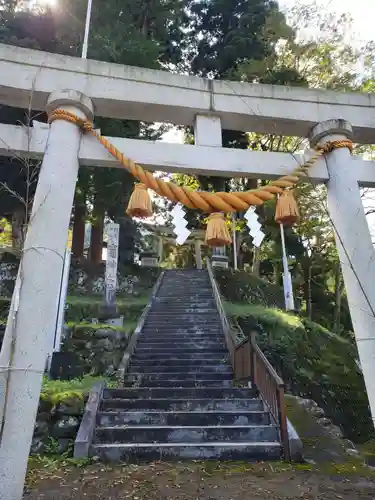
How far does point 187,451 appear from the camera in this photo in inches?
183

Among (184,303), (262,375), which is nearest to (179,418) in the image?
→ (262,375)

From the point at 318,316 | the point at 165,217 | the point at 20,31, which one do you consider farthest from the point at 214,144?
the point at 165,217

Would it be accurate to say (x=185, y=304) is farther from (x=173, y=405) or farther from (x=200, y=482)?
(x=200, y=482)

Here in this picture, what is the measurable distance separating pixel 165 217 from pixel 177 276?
7.17m

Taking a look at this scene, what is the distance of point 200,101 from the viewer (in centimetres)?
423

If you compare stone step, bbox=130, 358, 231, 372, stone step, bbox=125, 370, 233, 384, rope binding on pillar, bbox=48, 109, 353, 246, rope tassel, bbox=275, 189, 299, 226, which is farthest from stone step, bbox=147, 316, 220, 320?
rope binding on pillar, bbox=48, 109, 353, 246

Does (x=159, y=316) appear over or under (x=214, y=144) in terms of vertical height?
under

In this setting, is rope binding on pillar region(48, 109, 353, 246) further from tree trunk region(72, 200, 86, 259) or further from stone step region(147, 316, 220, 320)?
tree trunk region(72, 200, 86, 259)

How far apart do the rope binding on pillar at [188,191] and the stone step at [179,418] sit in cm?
283

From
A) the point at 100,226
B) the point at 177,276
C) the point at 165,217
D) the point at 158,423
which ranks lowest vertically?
the point at 158,423

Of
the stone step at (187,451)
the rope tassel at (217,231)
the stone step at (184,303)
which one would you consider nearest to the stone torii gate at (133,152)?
the rope tassel at (217,231)

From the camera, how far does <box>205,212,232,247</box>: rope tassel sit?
4.20 meters

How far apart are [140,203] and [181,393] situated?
3.56m

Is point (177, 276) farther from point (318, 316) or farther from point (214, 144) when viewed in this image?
point (214, 144)
